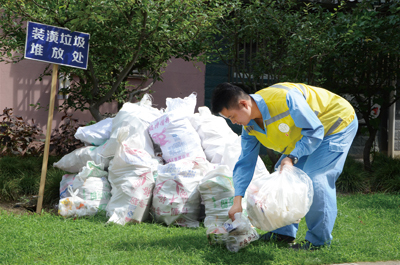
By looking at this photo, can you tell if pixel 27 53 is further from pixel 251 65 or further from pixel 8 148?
pixel 251 65

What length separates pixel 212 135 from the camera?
14.4ft

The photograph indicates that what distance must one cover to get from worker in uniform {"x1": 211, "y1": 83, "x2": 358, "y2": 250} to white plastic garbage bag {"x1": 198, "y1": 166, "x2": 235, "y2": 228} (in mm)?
475

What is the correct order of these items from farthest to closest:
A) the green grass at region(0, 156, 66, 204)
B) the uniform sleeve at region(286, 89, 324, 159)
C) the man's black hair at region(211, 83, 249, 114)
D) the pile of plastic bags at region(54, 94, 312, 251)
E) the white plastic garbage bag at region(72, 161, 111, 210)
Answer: the green grass at region(0, 156, 66, 204)
the white plastic garbage bag at region(72, 161, 111, 210)
the pile of plastic bags at region(54, 94, 312, 251)
the man's black hair at region(211, 83, 249, 114)
the uniform sleeve at region(286, 89, 324, 159)

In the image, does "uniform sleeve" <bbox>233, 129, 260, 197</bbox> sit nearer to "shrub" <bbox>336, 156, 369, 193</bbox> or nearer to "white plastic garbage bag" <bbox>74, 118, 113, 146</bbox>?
"white plastic garbage bag" <bbox>74, 118, 113, 146</bbox>

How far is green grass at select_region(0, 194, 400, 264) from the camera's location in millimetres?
2732

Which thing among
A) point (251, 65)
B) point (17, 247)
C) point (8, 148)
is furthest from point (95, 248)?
point (251, 65)

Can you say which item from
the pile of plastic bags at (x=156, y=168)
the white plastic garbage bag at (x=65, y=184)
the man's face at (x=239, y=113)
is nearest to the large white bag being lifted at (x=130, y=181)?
A: the pile of plastic bags at (x=156, y=168)

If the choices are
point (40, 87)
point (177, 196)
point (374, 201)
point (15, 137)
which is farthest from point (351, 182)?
point (40, 87)

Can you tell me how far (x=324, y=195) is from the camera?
2.82 metres

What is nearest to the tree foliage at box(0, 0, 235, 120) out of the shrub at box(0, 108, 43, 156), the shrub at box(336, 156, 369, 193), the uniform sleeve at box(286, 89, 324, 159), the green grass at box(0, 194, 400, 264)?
the shrub at box(0, 108, 43, 156)

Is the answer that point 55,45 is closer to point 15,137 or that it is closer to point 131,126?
point 131,126

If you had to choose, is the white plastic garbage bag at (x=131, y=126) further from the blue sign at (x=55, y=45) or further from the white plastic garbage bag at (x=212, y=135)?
the blue sign at (x=55, y=45)

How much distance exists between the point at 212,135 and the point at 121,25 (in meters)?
1.69

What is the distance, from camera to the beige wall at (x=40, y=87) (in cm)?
704
